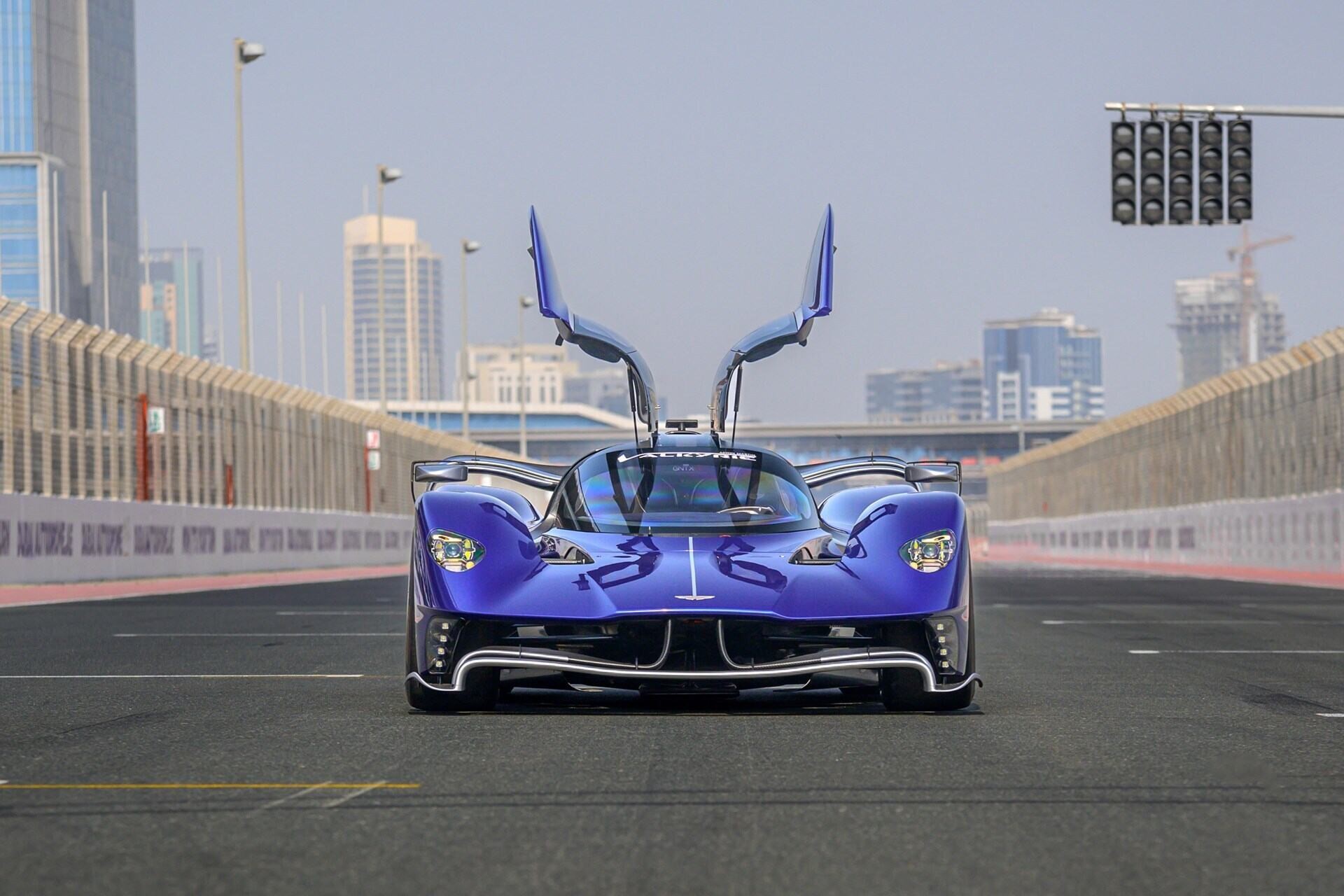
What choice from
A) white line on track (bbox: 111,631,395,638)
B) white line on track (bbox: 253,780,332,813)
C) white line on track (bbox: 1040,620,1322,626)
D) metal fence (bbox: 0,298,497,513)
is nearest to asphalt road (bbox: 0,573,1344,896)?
white line on track (bbox: 253,780,332,813)

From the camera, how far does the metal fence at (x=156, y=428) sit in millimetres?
23812

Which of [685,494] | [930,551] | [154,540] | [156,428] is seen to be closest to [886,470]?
[685,494]

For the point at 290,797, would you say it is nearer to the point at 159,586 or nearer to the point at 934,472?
the point at 934,472

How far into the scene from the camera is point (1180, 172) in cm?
2195

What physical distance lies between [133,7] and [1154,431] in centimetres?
12767

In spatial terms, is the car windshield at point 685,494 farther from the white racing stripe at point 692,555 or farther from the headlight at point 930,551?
the headlight at point 930,551

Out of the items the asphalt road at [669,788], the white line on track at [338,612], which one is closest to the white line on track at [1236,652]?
the asphalt road at [669,788]

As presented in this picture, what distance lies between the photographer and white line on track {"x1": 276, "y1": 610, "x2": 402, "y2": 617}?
16.8 metres

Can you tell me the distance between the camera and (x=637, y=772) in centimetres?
589

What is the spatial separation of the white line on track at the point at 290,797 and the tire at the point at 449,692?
1.93 m

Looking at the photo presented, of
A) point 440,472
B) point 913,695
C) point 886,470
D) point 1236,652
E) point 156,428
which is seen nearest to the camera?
point 913,695

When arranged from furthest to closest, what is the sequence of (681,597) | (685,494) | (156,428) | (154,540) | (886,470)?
(156,428) → (154,540) → (886,470) → (685,494) → (681,597)

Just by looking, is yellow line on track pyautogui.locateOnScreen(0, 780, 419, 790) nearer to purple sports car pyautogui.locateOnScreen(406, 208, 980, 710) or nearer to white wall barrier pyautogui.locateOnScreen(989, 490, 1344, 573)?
purple sports car pyautogui.locateOnScreen(406, 208, 980, 710)

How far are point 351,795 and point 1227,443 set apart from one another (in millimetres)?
33929
